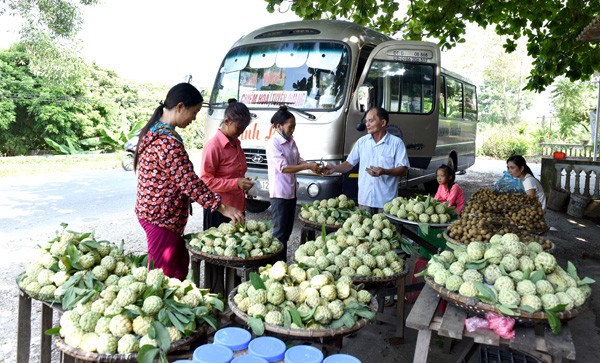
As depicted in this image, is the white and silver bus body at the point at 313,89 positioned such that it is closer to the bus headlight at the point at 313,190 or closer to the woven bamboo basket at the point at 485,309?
the bus headlight at the point at 313,190

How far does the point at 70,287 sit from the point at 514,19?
9103 mm

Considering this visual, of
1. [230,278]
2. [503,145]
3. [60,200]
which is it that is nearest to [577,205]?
[230,278]

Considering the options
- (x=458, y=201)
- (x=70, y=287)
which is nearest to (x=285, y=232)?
(x=458, y=201)

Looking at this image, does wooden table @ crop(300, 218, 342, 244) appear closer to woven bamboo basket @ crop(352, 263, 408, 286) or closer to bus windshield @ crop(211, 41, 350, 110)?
woven bamboo basket @ crop(352, 263, 408, 286)

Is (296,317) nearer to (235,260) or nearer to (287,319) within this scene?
(287,319)

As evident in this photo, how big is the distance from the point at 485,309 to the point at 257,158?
467 centimetres

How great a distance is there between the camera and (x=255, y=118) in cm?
653

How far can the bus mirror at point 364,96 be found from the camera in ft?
20.3

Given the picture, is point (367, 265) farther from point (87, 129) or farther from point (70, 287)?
point (87, 129)

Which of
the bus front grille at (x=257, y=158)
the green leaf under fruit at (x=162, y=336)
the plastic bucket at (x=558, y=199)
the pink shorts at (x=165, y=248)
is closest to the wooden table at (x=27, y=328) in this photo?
the pink shorts at (x=165, y=248)

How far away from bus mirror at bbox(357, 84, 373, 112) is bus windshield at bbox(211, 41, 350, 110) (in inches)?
9.1

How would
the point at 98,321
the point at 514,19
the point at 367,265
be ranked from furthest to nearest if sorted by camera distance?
the point at 514,19 < the point at 367,265 < the point at 98,321

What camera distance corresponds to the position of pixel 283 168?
4.60m

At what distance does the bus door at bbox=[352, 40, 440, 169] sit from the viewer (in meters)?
6.31
